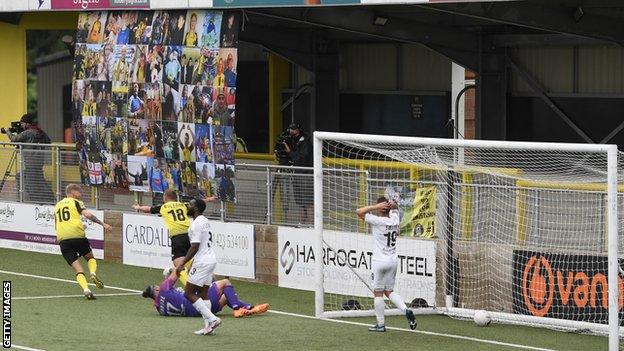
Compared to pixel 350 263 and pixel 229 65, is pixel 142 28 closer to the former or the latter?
pixel 229 65

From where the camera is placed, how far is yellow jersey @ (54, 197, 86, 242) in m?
24.1

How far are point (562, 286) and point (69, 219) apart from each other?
8.03 m

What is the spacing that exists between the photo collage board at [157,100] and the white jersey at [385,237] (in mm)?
6406

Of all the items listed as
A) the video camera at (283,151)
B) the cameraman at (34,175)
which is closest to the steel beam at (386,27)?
the video camera at (283,151)

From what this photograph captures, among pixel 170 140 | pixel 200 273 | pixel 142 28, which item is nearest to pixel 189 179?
pixel 170 140

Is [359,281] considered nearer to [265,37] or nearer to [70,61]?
[265,37]

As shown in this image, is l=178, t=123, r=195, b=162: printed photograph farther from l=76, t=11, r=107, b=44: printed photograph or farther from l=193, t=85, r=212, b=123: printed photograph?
l=76, t=11, r=107, b=44: printed photograph

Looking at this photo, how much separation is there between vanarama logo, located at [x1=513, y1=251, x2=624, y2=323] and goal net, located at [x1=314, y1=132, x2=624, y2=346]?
0.05 feet

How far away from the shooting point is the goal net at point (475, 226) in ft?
67.6

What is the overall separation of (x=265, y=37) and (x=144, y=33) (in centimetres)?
258

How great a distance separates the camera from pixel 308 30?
103ft

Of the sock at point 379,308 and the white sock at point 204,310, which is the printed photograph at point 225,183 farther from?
the white sock at point 204,310

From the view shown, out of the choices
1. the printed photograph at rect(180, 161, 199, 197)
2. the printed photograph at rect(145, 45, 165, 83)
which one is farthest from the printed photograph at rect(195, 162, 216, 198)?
the printed photograph at rect(145, 45, 165, 83)

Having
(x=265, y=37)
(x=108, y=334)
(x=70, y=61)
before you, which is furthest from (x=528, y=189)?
(x=70, y=61)
